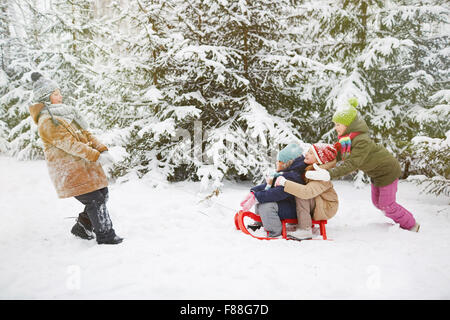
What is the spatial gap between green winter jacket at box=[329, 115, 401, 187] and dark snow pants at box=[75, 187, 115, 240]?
2.97 m

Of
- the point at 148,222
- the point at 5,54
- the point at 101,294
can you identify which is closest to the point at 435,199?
the point at 148,222

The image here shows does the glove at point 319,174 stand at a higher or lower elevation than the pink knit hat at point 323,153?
lower

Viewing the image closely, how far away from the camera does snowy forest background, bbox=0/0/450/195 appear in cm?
596

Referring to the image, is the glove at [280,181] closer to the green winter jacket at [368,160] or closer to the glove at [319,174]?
the glove at [319,174]

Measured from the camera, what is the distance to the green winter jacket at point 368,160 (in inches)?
141

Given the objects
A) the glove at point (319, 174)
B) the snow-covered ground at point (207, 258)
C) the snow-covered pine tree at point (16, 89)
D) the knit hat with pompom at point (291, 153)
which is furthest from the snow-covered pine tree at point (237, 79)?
the snow-covered pine tree at point (16, 89)

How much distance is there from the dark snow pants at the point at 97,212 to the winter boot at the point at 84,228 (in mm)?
185

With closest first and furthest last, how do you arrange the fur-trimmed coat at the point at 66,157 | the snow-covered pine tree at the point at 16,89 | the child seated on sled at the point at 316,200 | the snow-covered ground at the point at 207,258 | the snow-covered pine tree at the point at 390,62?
the snow-covered ground at the point at 207,258 → the fur-trimmed coat at the point at 66,157 → the child seated on sled at the point at 316,200 → the snow-covered pine tree at the point at 390,62 → the snow-covered pine tree at the point at 16,89

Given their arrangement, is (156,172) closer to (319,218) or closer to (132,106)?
(132,106)

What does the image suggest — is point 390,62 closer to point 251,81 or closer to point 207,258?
point 251,81

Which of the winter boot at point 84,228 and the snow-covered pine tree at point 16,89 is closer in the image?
the winter boot at point 84,228

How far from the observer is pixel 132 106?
6.71m

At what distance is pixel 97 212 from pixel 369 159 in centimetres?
362

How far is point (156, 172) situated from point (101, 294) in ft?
13.5
